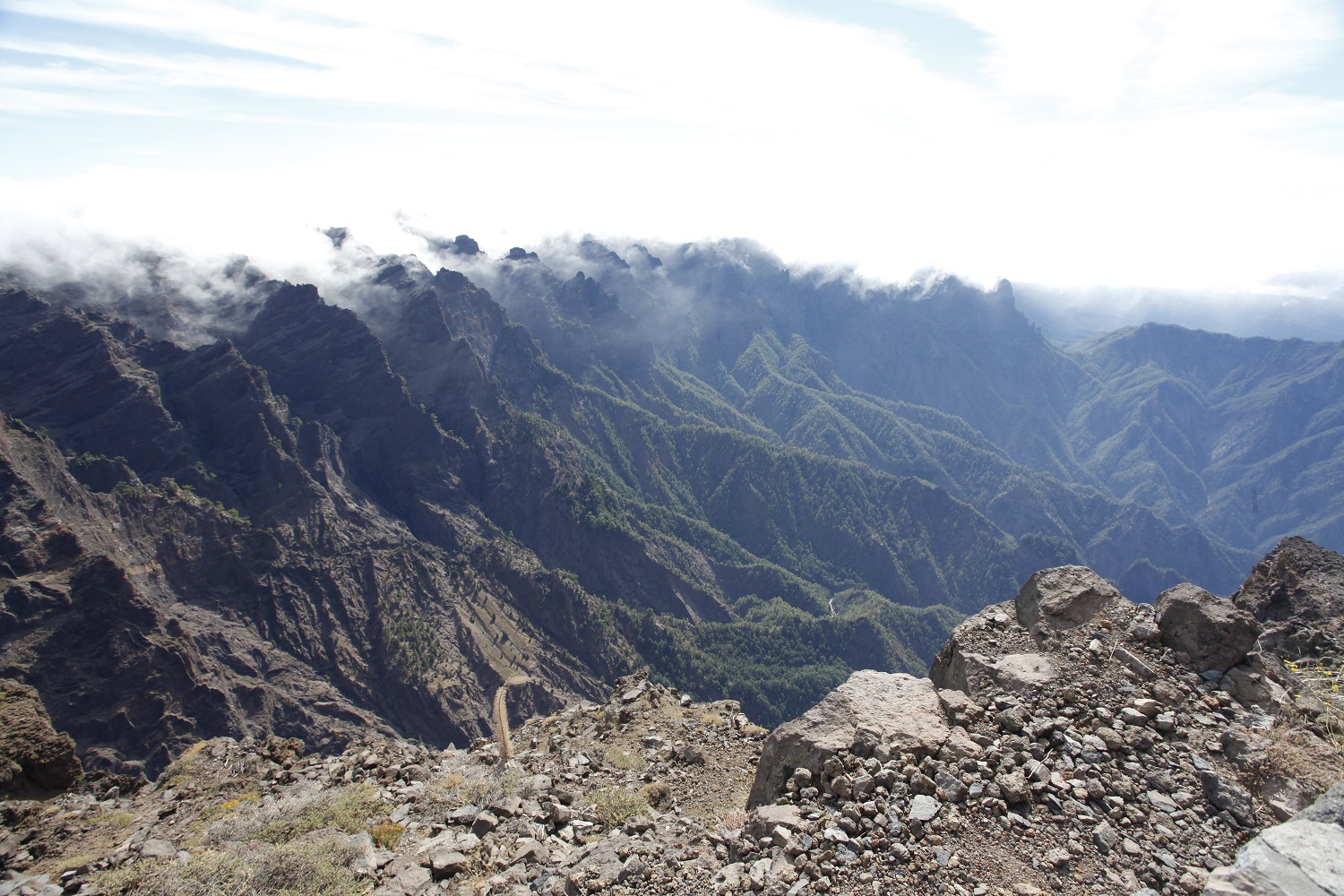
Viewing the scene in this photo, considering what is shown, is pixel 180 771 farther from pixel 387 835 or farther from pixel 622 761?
pixel 622 761

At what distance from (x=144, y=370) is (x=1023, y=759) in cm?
16745

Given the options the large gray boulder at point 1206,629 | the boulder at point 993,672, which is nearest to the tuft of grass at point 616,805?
the boulder at point 993,672

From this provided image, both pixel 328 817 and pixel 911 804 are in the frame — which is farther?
pixel 328 817

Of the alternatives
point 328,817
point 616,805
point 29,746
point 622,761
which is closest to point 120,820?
point 29,746

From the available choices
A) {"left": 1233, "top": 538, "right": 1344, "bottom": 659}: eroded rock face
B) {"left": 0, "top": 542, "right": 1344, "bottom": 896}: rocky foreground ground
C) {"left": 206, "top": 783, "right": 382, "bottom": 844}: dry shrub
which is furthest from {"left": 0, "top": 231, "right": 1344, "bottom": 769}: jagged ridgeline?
{"left": 1233, "top": 538, "right": 1344, "bottom": 659}: eroded rock face

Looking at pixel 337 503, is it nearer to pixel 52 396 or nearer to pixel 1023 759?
pixel 52 396

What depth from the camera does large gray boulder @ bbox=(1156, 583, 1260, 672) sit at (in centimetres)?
1341

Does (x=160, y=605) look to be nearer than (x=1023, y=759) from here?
No

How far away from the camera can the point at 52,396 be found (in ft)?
412

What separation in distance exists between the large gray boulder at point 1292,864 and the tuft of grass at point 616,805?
11894mm

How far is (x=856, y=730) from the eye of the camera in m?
14.4

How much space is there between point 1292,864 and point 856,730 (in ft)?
25.9

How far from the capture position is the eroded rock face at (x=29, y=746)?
17.6 metres

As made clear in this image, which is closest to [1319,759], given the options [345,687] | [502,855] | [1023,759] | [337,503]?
[1023,759]
